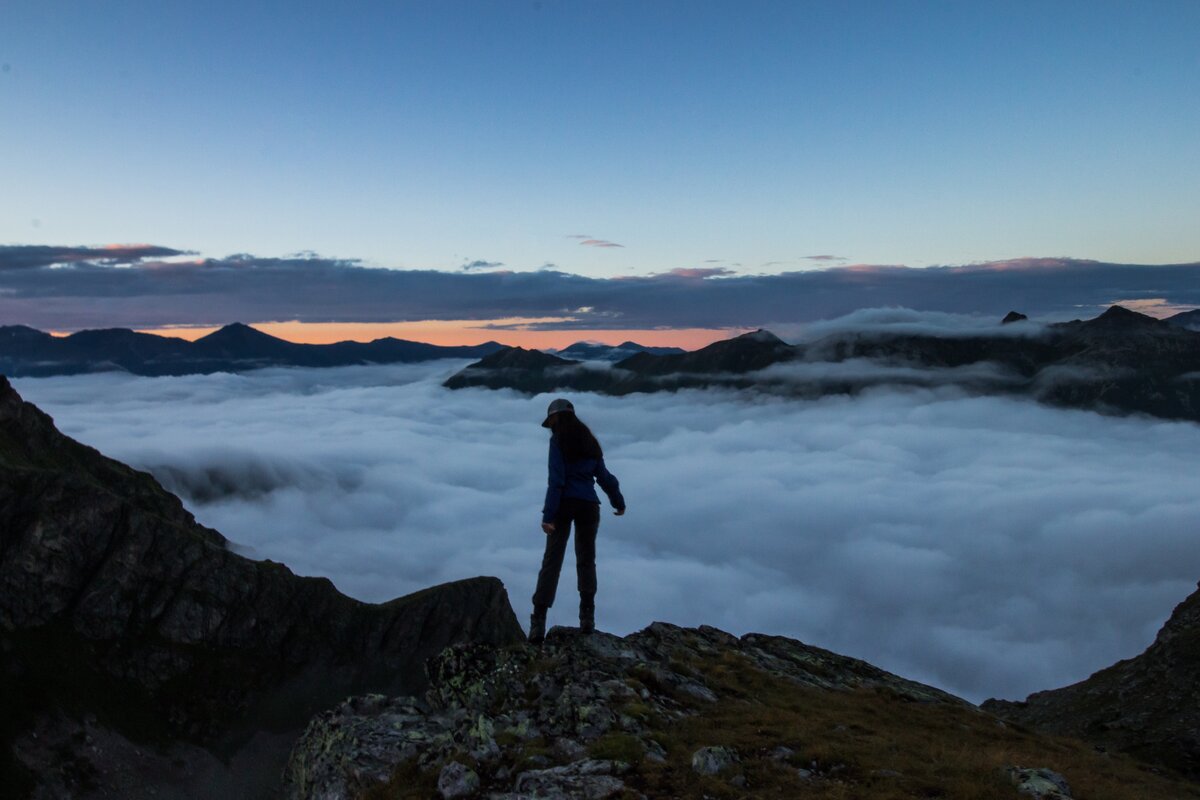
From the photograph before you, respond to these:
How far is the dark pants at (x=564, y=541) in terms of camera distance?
758 inches

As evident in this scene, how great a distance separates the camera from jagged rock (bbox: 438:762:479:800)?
13.5 meters

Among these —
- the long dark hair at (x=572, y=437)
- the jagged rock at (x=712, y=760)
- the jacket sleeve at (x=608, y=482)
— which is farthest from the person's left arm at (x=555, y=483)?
the jagged rock at (x=712, y=760)

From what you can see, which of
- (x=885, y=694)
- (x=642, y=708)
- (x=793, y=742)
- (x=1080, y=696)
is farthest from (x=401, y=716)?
(x=1080, y=696)

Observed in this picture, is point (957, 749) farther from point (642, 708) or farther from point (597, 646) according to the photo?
point (597, 646)

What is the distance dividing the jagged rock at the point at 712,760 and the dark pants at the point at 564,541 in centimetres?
624

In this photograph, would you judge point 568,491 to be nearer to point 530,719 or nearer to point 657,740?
point 530,719

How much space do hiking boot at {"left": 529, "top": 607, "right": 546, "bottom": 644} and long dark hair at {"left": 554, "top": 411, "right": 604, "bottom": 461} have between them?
4777mm

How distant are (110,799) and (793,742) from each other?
218043 mm

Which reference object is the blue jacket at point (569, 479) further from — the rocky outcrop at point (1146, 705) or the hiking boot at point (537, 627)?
the rocky outcrop at point (1146, 705)

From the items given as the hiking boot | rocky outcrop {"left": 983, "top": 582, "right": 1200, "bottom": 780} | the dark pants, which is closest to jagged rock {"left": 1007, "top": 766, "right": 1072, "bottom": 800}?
the dark pants

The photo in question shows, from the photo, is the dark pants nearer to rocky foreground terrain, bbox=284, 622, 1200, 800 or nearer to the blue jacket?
the blue jacket

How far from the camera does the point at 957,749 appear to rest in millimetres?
16688

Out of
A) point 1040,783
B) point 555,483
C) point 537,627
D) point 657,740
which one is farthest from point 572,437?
point 1040,783

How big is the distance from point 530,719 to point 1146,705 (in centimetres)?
5578
